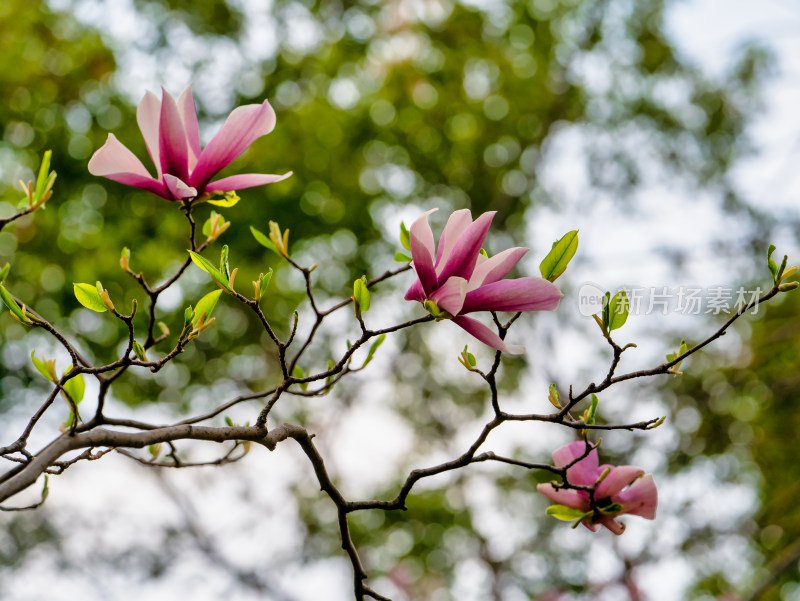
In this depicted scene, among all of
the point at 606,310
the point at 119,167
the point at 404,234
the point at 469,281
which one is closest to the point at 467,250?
the point at 469,281

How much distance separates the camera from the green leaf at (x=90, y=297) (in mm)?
770

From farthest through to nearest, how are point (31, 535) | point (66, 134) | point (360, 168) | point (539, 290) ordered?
1. point (31, 535)
2. point (360, 168)
3. point (66, 134)
4. point (539, 290)

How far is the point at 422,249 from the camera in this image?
0.71 m

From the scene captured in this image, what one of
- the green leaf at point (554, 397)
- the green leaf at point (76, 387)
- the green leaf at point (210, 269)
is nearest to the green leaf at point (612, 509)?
the green leaf at point (554, 397)

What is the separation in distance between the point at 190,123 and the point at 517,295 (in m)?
0.43

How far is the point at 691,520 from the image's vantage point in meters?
3.95

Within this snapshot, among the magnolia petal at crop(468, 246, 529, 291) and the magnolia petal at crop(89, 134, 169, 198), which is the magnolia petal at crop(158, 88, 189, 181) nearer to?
the magnolia petal at crop(89, 134, 169, 198)

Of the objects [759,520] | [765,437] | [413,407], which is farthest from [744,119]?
[413,407]

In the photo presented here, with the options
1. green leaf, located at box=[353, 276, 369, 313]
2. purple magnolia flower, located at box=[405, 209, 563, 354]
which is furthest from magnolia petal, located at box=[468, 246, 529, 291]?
green leaf, located at box=[353, 276, 369, 313]

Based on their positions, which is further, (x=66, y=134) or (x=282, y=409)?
(x=282, y=409)

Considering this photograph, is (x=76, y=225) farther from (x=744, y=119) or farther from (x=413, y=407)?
(x=744, y=119)

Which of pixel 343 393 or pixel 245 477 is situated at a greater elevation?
pixel 343 393

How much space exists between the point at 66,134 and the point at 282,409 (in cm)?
201

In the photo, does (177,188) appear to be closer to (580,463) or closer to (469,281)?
(469,281)
